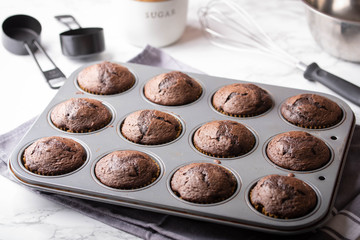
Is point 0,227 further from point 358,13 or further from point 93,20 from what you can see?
point 358,13

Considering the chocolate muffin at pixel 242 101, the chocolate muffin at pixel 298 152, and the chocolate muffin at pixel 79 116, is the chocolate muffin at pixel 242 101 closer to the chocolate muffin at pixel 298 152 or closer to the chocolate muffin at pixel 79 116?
the chocolate muffin at pixel 298 152

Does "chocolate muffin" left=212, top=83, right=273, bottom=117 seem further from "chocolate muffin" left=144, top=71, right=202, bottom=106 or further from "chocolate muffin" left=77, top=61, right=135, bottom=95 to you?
"chocolate muffin" left=77, top=61, right=135, bottom=95

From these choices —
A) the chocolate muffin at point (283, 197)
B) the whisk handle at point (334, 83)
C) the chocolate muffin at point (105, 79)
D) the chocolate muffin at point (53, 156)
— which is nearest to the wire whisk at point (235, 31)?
the whisk handle at point (334, 83)

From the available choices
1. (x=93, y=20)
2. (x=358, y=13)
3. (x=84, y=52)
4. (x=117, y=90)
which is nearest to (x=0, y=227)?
(x=117, y=90)

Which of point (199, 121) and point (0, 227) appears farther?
point (199, 121)

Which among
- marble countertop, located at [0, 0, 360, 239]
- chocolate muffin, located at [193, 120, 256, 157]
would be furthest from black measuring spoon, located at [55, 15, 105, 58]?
chocolate muffin, located at [193, 120, 256, 157]
